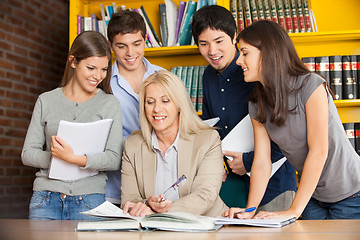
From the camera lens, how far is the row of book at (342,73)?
3018mm

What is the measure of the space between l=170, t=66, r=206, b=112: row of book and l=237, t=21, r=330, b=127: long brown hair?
141cm

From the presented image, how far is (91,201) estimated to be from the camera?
1913 millimetres

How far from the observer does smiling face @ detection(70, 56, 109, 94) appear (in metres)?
2.04

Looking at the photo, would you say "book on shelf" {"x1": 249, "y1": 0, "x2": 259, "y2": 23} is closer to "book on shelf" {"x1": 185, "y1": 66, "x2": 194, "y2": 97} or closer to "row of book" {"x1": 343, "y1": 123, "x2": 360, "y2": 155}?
"book on shelf" {"x1": 185, "y1": 66, "x2": 194, "y2": 97}

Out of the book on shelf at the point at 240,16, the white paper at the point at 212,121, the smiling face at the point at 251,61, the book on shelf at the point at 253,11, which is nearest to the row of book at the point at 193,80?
the book on shelf at the point at 240,16

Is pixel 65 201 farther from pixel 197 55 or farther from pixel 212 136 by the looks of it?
pixel 197 55

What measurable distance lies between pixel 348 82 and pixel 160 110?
1.68 m

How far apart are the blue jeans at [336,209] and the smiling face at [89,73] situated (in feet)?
3.57

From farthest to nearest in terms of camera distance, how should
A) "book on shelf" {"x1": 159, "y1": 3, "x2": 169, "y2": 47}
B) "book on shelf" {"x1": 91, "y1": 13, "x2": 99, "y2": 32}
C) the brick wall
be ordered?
the brick wall → "book on shelf" {"x1": 91, "y1": 13, "x2": 99, "y2": 32} → "book on shelf" {"x1": 159, "y1": 3, "x2": 169, "y2": 47}

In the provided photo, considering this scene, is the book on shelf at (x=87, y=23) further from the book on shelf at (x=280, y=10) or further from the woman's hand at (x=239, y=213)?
the woman's hand at (x=239, y=213)

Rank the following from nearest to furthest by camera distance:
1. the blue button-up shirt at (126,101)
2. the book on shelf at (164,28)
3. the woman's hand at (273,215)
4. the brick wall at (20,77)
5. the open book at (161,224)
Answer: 1. the open book at (161,224)
2. the woman's hand at (273,215)
3. the blue button-up shirt at (126,101)
4. the book on shelf at (164,28)
5. the brick wall at (20,77)

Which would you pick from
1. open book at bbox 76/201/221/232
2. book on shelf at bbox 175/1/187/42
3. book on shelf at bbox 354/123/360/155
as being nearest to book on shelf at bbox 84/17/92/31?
book on shelf at bbox 175/1/187/42

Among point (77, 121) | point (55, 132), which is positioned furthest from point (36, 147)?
point (77, 121)

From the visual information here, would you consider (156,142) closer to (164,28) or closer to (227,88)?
(227,88)
